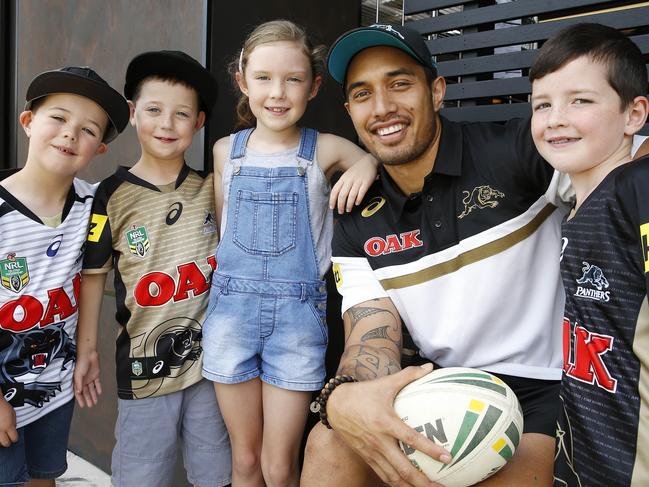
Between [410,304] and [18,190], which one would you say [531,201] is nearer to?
[410,304]

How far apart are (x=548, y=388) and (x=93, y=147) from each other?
1993mm

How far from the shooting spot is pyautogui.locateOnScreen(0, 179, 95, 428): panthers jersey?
2154 millimetres

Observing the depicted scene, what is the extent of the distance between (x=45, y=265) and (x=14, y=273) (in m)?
0.11

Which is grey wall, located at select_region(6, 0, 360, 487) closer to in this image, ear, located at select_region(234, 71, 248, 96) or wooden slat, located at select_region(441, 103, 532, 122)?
ear, located at select_region(234, 71, 248, 96)

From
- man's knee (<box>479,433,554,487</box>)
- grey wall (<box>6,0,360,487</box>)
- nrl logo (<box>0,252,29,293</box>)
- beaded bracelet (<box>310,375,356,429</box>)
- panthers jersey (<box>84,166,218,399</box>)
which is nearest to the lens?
man's knee (<box>479,433,554,487</box>)

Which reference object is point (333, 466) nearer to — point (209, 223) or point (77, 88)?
point (209, 223)

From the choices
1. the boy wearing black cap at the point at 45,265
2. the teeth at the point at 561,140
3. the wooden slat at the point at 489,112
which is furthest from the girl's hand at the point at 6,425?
the wooden slat at the point at 489,112

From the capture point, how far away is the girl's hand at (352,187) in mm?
2238

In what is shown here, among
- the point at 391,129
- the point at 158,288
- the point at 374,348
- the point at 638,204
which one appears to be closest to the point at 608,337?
the point at 638,204

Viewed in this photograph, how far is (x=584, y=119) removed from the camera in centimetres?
160

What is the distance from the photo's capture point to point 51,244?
88.3 inches

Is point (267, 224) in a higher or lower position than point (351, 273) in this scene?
higher

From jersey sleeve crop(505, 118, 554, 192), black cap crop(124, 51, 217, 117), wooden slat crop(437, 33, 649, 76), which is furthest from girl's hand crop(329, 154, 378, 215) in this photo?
black cap crop(124, 51, 217, 117)

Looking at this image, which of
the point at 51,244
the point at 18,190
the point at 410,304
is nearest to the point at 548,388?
the point at 410,304
